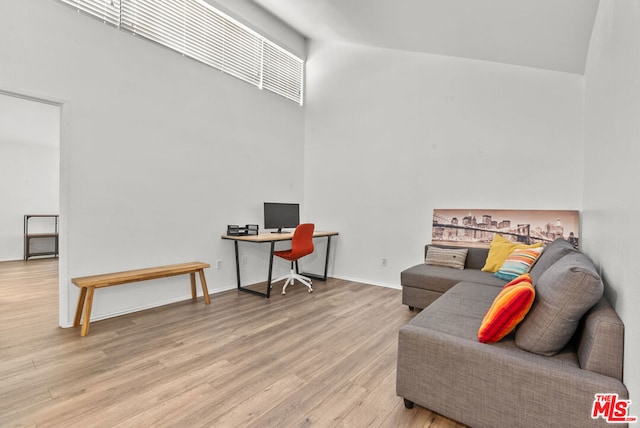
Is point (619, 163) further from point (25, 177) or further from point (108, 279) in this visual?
point (25, 177)

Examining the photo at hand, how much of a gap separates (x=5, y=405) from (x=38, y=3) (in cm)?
307

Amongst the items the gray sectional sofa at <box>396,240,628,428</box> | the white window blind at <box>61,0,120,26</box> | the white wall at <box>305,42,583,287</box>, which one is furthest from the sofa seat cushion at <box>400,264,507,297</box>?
the white window blind at <box>61,0,120,26</box>

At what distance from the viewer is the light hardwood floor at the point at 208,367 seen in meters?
1.66

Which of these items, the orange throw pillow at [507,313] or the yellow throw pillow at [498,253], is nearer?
the orange throw pillow at [507,313]

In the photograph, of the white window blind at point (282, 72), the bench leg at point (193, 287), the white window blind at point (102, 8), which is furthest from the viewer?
the white window blind at point (282, 72)

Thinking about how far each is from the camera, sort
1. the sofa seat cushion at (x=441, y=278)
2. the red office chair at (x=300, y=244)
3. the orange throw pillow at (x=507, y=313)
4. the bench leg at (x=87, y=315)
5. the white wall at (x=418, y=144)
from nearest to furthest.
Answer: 1. the orange throw pillow at (x=507, y=313)
2. the bench leg at (x=87, y=315)
3. the sofa seat cushion at (x=441, y=278)
4. the white wall at (x=418, y=144)
5. the red office chair at (x=300, y=244)

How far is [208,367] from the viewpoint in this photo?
216 cm

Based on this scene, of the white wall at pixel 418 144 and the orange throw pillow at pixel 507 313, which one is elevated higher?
the white wall at pixel 418 144

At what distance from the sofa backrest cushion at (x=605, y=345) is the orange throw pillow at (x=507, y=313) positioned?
248mm

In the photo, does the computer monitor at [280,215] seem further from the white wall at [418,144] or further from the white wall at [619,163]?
the white wall at [619,163]

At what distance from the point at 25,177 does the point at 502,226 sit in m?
8.60

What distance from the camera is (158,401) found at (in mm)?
1768

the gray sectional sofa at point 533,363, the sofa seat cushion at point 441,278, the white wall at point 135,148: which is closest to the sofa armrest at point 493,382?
the gray sectional sofa at point 533,363

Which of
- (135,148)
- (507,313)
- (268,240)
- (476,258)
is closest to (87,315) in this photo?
(135,148)
